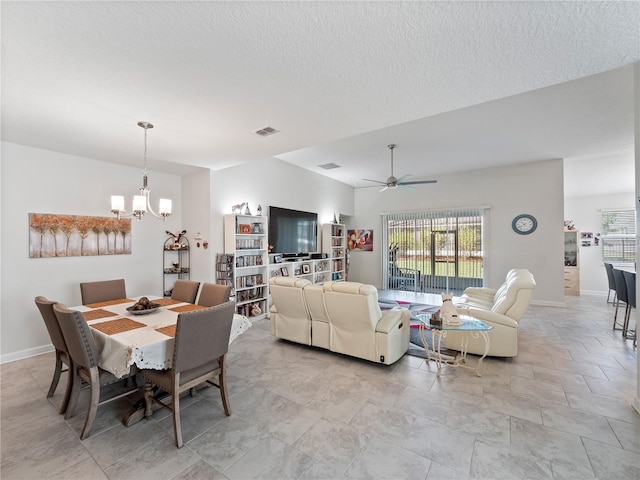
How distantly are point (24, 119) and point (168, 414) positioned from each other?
3.21 m

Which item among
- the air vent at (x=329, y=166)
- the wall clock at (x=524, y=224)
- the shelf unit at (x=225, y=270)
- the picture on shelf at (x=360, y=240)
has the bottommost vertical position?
the shelf unit at (x=225, y=270)

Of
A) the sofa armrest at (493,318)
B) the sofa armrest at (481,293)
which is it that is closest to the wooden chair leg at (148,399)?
the sofa armrest at (493,318)

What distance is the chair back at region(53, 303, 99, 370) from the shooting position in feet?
6.84

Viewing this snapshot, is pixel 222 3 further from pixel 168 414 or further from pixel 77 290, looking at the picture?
pixel 77 290

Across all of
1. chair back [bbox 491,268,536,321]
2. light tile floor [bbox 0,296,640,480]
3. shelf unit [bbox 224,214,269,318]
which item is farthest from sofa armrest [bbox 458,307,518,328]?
shelf unit [bbox 224,214,269,318]

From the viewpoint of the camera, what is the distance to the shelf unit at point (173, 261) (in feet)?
16.4

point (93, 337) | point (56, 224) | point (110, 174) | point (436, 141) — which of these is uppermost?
point (436, 141)

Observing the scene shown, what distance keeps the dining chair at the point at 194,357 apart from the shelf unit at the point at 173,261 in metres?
2.90

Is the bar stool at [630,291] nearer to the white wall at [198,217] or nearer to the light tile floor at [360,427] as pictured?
the light tile floor at [360,427]

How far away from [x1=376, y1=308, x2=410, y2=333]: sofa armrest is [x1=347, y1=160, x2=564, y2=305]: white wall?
449cm

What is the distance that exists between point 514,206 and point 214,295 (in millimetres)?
6721

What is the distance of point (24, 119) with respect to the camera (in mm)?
2869

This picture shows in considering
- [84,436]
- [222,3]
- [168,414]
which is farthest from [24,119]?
[168,414]

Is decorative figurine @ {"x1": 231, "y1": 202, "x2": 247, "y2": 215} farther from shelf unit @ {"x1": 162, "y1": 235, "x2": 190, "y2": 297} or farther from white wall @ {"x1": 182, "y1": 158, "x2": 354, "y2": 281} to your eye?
shelf unit @ {"x1": 162, "y1": 235, "x2": 190, "y2": 297}
